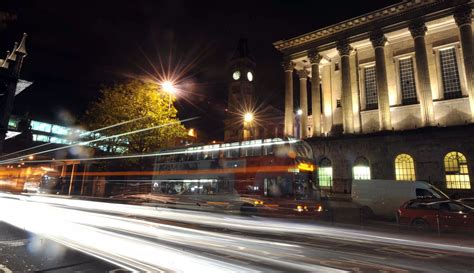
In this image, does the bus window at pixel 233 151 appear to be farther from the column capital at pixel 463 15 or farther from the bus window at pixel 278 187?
the column capital at pixel 463 15

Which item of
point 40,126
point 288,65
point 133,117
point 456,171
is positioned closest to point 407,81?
point 456,171

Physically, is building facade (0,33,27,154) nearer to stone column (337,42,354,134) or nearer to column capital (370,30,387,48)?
stone column (337,42,354,134)

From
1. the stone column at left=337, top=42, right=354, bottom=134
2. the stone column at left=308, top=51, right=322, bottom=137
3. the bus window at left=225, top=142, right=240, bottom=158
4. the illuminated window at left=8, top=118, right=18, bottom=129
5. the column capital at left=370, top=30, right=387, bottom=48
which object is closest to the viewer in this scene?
the bus window at left=225, top=142, right=240, bottom=158

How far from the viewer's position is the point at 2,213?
15.3m

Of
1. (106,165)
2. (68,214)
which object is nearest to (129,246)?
(68,214)

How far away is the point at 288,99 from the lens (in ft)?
119

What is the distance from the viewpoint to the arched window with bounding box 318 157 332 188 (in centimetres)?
3105

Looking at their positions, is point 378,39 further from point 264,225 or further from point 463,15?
point 264,225

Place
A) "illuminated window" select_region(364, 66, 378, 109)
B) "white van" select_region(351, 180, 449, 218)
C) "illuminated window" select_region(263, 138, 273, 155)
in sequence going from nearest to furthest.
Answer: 1. "illuminated window" select_region(263, 138, 273, 155)
2. "white van" select_region(351, 180, 449, 218)
3. "illuminated window" select_region(364, 66, 378, 109)

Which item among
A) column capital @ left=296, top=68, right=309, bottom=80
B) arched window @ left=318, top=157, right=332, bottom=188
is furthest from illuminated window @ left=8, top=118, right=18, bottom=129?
column capital @ left=296, top=68, right=309, bottom=80

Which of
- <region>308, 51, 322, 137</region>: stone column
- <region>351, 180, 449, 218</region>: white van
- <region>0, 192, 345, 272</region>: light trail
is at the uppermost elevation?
<region>308, 51, 322, 137</region>: stone column

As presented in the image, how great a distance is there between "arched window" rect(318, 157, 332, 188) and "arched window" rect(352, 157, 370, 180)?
2.59 metres

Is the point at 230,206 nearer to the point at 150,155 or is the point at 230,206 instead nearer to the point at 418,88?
the point at 150,155

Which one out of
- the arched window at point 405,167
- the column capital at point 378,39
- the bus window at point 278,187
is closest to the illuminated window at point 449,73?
the column capital at point 378,39
